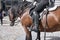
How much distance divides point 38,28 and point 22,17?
921 millimetres

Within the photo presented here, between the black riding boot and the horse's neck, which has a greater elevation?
the horse's neck

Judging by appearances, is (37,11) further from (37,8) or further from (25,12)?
(25,12)

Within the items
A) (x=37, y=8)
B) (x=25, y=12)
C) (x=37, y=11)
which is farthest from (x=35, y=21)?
(x=25, y=12)

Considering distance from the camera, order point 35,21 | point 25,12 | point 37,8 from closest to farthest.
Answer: point 37,8
point 35,21
point 25,12

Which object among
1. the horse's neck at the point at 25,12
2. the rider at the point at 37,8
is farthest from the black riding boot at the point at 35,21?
the horse's neck at the point at 25,12

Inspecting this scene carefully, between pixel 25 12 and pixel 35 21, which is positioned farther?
pixel 25 12

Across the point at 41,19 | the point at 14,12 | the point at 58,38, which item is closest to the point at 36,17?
the point at 41,19

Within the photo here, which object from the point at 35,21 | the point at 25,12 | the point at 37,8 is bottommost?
the point at 35,21

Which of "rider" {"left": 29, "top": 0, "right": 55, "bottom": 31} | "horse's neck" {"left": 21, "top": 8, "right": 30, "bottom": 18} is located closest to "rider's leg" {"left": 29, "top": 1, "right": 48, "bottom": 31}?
"rider" {"left": 29, "top": 0, "right": 55, "bottom": 31}

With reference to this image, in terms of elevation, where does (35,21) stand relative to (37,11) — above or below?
below

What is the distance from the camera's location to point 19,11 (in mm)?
9656

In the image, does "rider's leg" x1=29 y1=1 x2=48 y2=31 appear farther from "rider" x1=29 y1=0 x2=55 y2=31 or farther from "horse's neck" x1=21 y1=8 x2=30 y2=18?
"horse's neck" x1=21 y1=8 x2=30 y2=18

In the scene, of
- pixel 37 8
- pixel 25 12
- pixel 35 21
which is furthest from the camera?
pixel 25 12

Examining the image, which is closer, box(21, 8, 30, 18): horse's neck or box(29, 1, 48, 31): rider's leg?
box(29, 1, 48, 31): rider's leg
